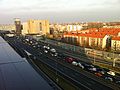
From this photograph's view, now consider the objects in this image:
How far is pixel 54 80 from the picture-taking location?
2119 centimetres

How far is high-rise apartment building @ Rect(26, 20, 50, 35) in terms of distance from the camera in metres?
100

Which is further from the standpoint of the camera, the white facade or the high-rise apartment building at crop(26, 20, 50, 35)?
the high-rise apartment building at crop(26, 20, 50, 35)

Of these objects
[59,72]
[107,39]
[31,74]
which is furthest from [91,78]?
[107,39]

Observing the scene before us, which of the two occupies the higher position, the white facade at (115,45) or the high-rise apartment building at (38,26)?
the high-rise apartment building at (38,26)

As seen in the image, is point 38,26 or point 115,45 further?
point 38,26

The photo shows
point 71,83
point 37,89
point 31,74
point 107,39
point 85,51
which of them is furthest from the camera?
point 107,39

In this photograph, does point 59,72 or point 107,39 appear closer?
point 59,72

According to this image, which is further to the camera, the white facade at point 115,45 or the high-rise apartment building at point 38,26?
the high-rise apartment building at point 38,26

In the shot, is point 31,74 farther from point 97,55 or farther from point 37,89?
point 97,55

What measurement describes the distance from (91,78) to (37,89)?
8.83 meters

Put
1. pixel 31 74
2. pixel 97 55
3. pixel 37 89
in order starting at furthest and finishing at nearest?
pixel 97 55 → pixel 31 74 → pixel 37 89

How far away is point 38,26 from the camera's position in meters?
102

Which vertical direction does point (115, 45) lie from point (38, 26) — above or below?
below

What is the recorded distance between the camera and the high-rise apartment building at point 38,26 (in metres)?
100
